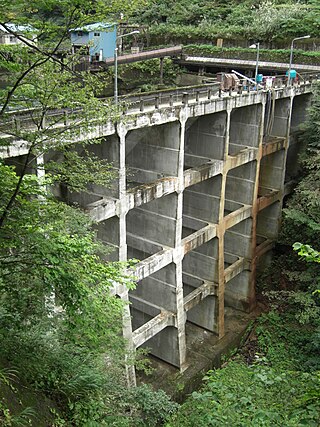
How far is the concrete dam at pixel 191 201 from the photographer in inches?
894

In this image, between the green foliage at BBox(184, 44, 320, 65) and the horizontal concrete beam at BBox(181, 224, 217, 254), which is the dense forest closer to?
the horizontal concrete beam at BBox(181, 224, 217, 254)

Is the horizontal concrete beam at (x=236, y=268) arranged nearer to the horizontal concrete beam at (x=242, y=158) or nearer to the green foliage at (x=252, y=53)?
the horizontal concrete beam at (x=242, y=158)

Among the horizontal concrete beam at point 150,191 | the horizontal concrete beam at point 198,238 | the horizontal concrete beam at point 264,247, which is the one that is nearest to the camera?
the horizontal concrete beam at point 150,191

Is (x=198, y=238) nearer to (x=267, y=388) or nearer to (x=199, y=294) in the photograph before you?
(x=199, y=294)

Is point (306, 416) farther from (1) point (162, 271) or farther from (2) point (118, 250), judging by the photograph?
(1) point (162, 271)

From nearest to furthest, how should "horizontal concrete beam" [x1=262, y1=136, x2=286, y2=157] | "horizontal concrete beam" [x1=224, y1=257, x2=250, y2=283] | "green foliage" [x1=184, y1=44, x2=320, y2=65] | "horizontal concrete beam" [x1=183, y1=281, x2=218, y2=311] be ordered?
"horizontal concrete beam" [x1=183, y1=281, x2=218, y2=311] → "horizontal concrete beam" [x1=224, y1=257, x2=250, y2=283] → "horizontal concrete beam" [x1=262, y1=136, x2=286, y2=157] → "green foliage" [x1=184, y1=44, x2=320, y2=65]

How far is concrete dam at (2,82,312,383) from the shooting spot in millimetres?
22703

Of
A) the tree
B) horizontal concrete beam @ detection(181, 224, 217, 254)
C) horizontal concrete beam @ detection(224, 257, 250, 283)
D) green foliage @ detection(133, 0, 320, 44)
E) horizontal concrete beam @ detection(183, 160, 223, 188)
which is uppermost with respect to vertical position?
green foliage @ detection(133, 0, 320, 44)

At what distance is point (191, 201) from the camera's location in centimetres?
3033

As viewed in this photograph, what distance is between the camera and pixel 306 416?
336 inches

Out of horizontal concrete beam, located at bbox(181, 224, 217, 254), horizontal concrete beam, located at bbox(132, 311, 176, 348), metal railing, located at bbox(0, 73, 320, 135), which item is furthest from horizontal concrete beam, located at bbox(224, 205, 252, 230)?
metal railing, located at bbox(0, 73, 320, 135)

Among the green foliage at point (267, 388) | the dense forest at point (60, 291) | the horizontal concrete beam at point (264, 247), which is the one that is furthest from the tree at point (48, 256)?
the horizontal concrete beam at point (264, 247)

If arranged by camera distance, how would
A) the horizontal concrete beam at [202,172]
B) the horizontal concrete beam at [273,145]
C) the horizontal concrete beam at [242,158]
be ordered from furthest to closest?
the horizontal concrete beam at [273,145]
the horizontal concrete beam at [242,158]
the horizontal concrete beam at [202,172]

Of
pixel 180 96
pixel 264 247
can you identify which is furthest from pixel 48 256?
pixel 264 247
